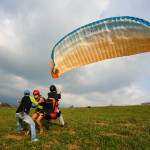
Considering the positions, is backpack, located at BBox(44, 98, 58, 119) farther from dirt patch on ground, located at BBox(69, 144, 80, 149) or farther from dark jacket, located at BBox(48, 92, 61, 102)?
dirt patch on ground, located at BBox(69, 144, 80, 149)

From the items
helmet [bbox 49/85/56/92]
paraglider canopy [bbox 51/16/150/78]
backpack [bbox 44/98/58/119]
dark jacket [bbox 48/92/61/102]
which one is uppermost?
paraglider canopy [bbox 51/16/150/78]

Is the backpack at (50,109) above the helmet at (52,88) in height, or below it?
below

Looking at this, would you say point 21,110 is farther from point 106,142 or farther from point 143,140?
point 143,140

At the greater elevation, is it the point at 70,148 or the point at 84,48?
the point at 84,48

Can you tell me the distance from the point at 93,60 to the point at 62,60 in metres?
2.04

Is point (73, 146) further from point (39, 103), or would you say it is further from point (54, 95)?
point (54, 95)

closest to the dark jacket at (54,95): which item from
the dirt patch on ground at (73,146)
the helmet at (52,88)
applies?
the helmet at (52,88)

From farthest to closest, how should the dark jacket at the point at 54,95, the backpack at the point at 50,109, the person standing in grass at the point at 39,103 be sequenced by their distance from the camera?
1. the dark jacket at the point at 54,95
2. the backpack at the point at 50,109
3. the person standing in grass at the point at 39,103

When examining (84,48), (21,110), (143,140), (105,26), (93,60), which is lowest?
(143,140)

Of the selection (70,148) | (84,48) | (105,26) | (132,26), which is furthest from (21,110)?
(132,26)

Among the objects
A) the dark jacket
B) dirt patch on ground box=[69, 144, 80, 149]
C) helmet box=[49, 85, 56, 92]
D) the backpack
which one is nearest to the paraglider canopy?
helmet box=[49, 85, 56, 92]

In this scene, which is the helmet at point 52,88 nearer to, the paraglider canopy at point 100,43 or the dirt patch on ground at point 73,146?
the paraglider canopy at point 100,43

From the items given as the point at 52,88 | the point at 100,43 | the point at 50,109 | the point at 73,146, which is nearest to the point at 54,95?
the point at 52,88

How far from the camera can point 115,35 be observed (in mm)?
7891
